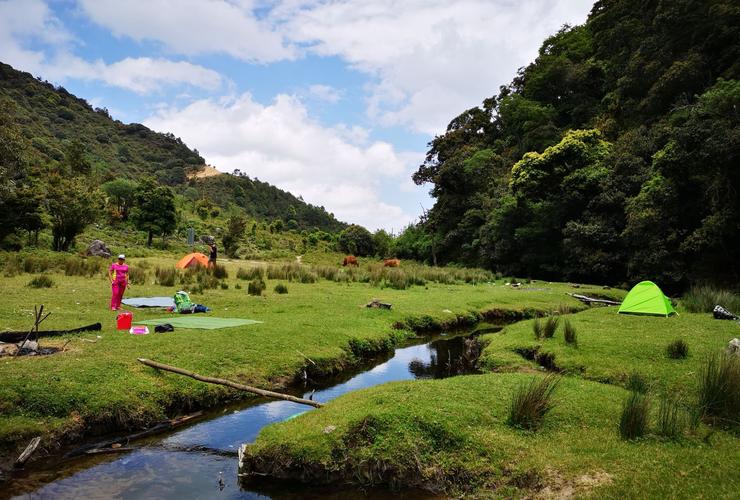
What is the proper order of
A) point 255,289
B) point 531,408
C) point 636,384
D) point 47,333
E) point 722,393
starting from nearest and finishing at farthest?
1. point 531,408
2. point 722,393
3. point 636,384
4. point 47,333
5. point 255,289

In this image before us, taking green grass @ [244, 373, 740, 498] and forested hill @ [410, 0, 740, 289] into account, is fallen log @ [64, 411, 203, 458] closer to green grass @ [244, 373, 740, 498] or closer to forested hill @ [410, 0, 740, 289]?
green grass @ [244, 373, 740, 498]

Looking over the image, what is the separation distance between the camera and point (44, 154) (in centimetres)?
6084

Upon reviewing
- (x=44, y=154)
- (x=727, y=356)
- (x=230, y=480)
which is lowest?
(x=230, y=480)

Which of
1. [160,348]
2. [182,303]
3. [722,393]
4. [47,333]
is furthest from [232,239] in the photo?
[722,393]

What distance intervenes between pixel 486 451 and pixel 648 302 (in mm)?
12950

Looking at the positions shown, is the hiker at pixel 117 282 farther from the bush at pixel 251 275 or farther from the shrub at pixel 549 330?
the shrub at pixel 549 330

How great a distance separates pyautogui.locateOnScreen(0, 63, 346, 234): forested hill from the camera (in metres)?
81.1

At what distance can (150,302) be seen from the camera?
614 inches

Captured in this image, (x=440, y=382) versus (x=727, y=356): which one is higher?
(x=727, y=356)

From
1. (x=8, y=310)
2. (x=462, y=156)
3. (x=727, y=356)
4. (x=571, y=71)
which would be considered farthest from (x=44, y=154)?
(x=727, y=356)

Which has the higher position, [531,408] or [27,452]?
[531,408]

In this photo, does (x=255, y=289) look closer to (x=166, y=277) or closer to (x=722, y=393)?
(x=166, y=277)

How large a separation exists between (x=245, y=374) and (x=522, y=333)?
27.8ft

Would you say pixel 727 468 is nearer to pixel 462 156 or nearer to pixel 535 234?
pixel 535 234
